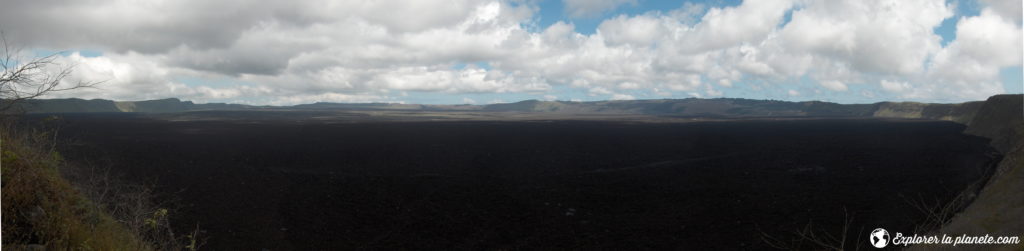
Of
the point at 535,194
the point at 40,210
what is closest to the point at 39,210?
the point at 40,210

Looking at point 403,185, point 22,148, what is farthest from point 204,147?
point 22,148

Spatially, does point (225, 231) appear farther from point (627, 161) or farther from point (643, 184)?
point (627, 161)

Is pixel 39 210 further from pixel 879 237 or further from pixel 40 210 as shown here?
pixel 879 237

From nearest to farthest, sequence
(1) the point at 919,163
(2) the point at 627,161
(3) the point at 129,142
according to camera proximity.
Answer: (1) the point at 919,163 < (2) the point at 627,161 < (3) the point at 129,142

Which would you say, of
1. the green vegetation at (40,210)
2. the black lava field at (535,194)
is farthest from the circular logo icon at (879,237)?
the green vegetation at (40,210)

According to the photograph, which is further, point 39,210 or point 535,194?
point 535,194

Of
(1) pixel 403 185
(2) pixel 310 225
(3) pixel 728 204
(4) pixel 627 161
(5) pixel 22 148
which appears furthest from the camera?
(4) pixel 627 161

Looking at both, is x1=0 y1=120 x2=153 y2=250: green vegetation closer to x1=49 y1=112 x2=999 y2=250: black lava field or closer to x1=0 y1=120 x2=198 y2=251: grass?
x1=0 y1=120 x2=198 y2=251: grass
